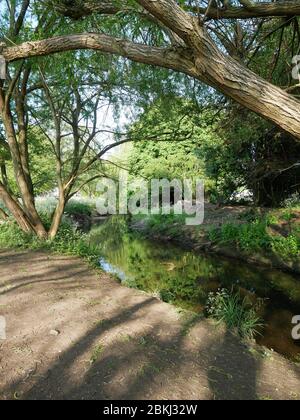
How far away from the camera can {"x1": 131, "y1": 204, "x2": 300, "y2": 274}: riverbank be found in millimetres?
11007

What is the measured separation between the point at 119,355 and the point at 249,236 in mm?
9599

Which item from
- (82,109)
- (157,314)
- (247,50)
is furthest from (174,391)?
(82,109)

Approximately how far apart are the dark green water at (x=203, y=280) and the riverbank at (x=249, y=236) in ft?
1.89

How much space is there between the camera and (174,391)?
9.94 feet

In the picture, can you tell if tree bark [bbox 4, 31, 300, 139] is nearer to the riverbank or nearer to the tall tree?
the tall tree

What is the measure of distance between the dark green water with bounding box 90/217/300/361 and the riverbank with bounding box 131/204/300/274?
576 mm

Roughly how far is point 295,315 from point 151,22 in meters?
6.05

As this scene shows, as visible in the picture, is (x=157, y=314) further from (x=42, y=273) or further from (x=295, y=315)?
(x=295, y=315)

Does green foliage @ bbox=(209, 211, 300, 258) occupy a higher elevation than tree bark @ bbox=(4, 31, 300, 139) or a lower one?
lower

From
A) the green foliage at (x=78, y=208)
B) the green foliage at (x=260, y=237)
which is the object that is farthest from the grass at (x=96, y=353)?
the green foliage at (x=78, y=208)

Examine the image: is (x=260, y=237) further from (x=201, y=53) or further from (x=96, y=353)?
(x=201, y=53)

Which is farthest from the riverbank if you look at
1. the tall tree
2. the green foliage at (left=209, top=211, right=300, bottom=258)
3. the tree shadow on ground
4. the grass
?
the tall tree

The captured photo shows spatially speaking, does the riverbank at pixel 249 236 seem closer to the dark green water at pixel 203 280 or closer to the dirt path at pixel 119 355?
the dark green water at pixel 203 280

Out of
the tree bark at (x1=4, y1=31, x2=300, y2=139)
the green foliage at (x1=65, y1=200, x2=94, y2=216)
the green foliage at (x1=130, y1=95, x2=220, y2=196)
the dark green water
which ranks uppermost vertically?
the green foliage at (x1=130, y1=95, x2=220, y2=196)
